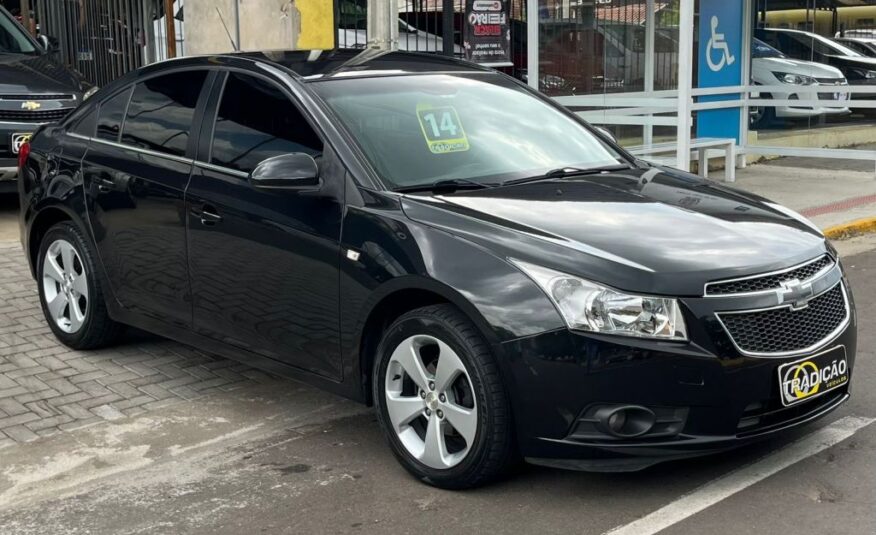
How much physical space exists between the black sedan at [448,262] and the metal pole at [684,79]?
565 cm

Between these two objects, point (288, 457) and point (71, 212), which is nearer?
point (288, 457)

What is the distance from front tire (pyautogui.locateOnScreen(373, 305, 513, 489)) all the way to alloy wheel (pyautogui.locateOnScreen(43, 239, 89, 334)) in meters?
2.46

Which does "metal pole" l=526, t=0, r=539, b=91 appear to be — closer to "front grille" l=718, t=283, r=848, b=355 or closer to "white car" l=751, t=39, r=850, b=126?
"white car" l=751, t=39, r=850, b=126

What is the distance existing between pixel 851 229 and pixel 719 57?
13.2 ft

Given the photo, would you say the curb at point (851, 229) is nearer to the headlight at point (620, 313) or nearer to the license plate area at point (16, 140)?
the headlight at point (620, 313)

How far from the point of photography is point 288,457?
485 centimetres

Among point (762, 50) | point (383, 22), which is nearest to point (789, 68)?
point (762, 50)

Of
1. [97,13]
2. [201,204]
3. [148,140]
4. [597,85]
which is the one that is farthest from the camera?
[97,13]

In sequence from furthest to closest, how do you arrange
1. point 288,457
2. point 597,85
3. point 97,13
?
point 97,13
point 597,85
point 288,457

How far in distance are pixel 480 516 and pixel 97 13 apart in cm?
1227

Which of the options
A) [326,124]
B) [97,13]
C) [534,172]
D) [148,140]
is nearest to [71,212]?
[148,140]

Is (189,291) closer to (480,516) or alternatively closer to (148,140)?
(148,140)

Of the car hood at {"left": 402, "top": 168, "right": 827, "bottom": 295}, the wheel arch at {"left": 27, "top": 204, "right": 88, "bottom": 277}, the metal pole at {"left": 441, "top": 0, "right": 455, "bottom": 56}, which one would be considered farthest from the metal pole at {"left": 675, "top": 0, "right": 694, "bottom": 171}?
the wheel arch at {"left": 27, "top": 204, "right": 88, "bottom": 277}

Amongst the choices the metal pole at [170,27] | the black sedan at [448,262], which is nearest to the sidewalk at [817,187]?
the black sedan at [448,262]
